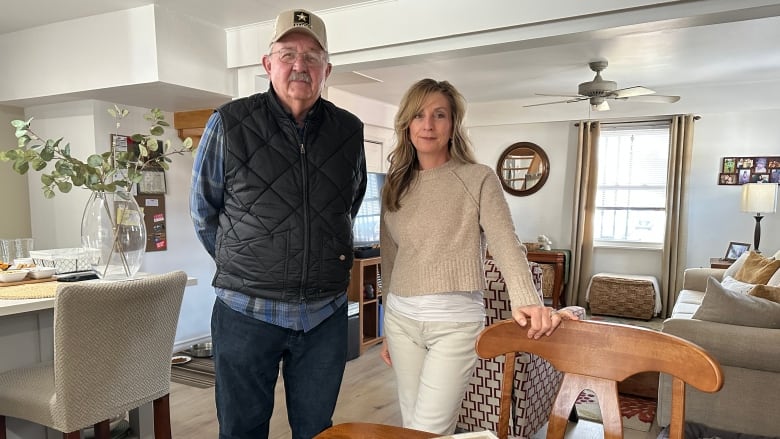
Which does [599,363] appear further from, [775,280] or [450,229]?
[775,280]

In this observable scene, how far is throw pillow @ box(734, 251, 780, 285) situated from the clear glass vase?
400 centimetres

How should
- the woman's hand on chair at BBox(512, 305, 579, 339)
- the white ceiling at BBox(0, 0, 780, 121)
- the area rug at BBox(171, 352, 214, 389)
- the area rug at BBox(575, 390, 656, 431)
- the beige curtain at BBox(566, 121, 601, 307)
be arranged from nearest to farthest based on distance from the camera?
the woman's hand on chair at BBox(512, 305, 579, 339)
the area rug at BBox(575, 390, 656, 431)
the white ceiling at BBox(0, 0, 780, 121)
the area rug at BBox(171, 352, 214, 389)
the beige curtain at BBox(566, 121, 601, 307)

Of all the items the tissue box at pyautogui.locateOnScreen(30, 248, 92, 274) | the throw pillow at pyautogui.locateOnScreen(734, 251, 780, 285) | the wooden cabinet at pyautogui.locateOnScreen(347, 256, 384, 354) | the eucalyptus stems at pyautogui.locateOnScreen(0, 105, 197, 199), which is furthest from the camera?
the wooden cabinet at pyautogui.locateOnScreen(347, 256, 384, 354)

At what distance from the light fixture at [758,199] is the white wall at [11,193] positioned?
20.7 feet

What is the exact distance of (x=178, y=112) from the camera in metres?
4.05

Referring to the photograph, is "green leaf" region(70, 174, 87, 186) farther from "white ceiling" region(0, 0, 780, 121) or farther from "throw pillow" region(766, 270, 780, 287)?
"throw pillow" region(766, 270, 780, 287)

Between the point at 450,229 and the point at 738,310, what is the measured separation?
6.29 ft

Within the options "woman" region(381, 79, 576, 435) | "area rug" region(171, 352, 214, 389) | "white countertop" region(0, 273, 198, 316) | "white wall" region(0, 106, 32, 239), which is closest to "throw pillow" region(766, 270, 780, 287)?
"woman" region(381, 79, 576, 435)

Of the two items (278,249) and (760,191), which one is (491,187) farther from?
(760,191)

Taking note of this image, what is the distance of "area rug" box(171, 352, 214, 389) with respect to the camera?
3414mm

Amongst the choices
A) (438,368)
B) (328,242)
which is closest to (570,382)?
(438,368)

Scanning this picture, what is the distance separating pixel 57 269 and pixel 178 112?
6.67 ft

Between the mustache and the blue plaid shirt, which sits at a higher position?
the mustache

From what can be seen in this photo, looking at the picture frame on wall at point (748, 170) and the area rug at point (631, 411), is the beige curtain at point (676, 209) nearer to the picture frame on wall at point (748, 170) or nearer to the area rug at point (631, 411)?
the picture frame on wall at point (748, 170)
